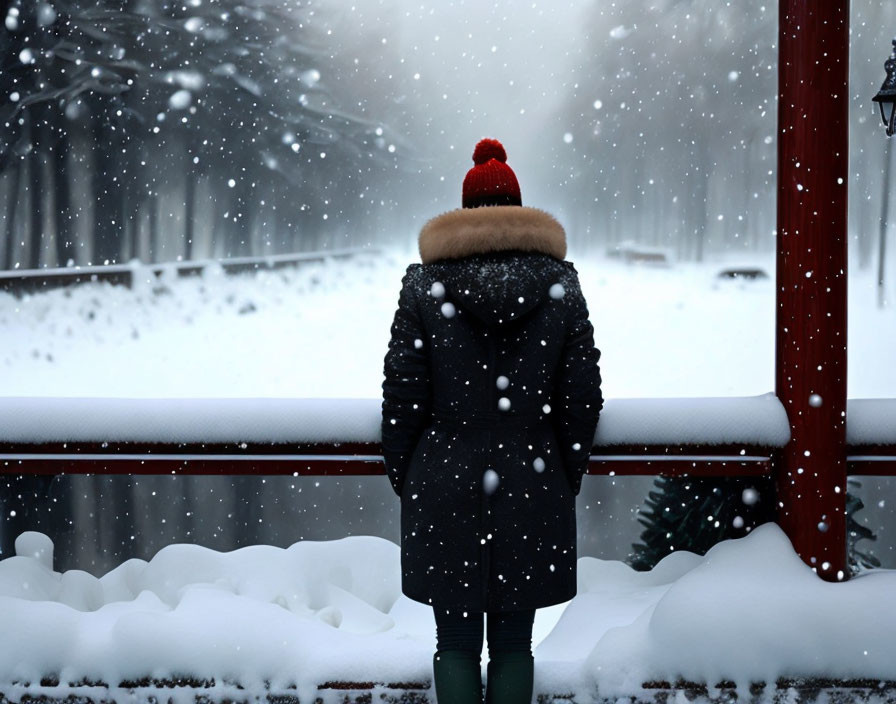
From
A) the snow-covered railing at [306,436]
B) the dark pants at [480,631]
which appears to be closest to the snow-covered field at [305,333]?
the snow-covered railing at [306,436]

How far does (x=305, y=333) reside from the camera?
13.8 feet

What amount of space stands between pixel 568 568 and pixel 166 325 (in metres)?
3.14

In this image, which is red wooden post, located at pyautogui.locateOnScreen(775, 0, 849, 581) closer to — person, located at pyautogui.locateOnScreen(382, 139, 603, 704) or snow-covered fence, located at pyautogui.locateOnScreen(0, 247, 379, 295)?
person, located at pyautogui.locateOnScreen(382, 139, 603, 704)

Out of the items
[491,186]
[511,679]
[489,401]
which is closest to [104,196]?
[491,186]

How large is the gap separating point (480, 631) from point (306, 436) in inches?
30.9

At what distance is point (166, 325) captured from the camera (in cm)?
420

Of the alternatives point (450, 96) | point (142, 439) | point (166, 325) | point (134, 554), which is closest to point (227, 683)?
point (142, 439)

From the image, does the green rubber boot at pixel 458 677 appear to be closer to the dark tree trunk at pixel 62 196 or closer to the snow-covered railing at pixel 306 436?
the snow-covered railing at pixel 306 436

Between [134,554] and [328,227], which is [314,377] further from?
[134,554]

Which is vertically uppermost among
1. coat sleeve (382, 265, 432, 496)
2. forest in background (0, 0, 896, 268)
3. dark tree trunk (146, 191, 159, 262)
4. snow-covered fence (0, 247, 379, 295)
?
forest in background (0, 0, 896, 268)

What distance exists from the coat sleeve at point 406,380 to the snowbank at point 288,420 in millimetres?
441

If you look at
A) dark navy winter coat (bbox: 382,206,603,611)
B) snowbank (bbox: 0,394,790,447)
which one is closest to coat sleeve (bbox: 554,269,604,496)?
dark navy winter coat (bbox: 382,206,603,611)

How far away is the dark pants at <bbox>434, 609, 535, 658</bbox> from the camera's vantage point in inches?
70.0

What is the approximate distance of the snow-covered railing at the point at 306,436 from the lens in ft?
7.16
